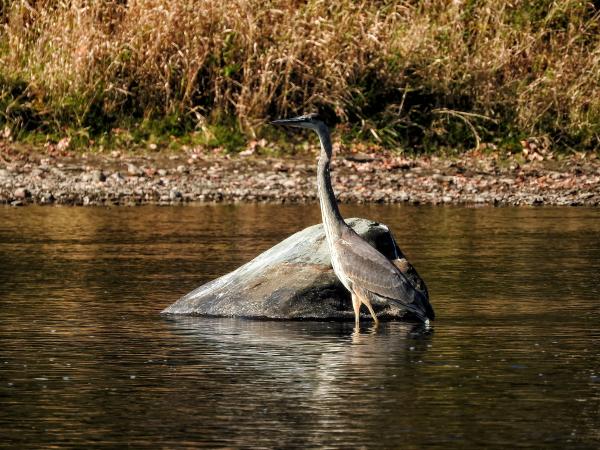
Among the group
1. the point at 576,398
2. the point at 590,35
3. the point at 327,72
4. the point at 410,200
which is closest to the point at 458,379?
the point at 576,398

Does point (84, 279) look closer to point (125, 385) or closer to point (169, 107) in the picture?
point (125, 385)

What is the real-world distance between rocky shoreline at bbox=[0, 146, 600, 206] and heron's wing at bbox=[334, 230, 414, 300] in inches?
380

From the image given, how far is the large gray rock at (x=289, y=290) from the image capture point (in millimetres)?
11383

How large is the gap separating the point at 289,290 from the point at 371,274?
781 mm

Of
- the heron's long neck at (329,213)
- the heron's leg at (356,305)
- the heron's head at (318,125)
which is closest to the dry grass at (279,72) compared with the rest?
the heron's head at (318,125)

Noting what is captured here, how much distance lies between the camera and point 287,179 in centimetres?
2180

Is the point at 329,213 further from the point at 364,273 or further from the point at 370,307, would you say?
the point at 370,307

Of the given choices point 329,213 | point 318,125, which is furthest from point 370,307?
point 318,125

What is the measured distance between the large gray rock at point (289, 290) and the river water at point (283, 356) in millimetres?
208

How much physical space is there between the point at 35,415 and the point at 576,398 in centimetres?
265

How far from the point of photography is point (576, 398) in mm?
8094

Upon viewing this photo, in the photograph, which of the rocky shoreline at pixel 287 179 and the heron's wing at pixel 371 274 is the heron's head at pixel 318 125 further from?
the rocky shoreline at pixel 287 179

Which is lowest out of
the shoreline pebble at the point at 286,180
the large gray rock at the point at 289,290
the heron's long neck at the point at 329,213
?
the shoreline pebble at the point at 286,180

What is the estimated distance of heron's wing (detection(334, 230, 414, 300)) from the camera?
35.6ft
